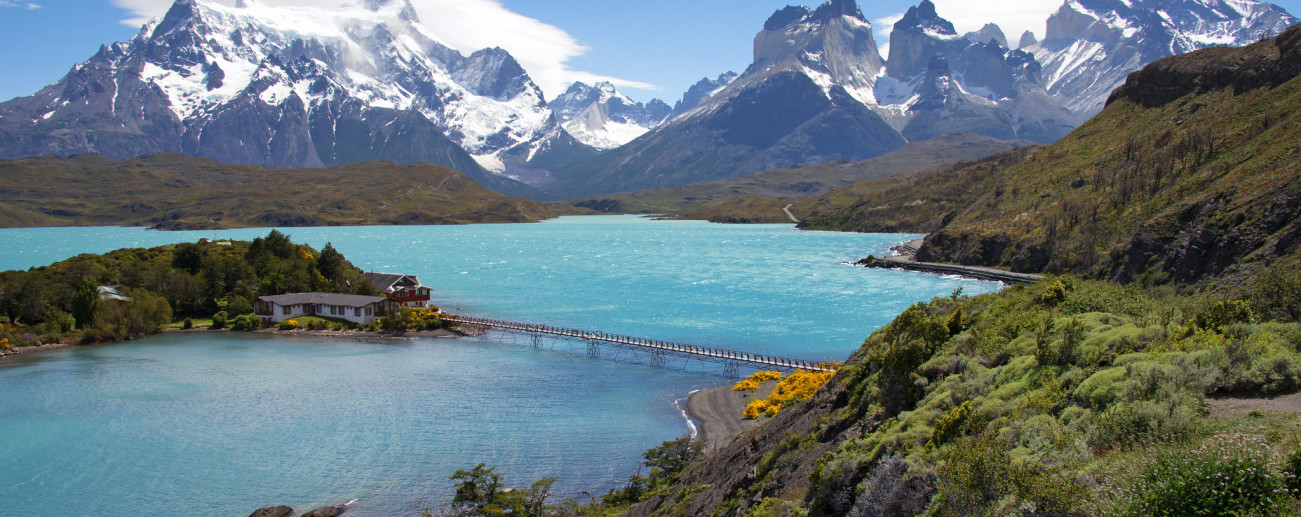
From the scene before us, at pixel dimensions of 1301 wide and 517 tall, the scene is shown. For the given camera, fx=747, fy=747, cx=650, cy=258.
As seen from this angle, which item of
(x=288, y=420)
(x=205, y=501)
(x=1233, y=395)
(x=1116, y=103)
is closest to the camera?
(x=1233, y=395)

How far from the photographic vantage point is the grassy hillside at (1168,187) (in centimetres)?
7306

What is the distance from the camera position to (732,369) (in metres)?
67.2

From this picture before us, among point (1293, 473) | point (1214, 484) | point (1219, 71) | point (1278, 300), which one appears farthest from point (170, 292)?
point (1219, 71)

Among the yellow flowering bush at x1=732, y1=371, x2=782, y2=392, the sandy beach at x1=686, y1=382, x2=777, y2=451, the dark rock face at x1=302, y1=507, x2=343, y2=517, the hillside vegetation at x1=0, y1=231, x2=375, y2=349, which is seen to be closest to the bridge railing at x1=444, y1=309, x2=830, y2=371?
the yellow flowering bush at x1=732, y1=371, x2=782, y2=392

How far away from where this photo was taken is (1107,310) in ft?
74.8

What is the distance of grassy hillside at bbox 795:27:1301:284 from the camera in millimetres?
73062

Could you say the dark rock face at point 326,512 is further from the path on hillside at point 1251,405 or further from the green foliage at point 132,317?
the green foliage at point 132,317

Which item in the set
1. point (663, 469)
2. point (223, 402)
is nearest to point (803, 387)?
point (663, 469)

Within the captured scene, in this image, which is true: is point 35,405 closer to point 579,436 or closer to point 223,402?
point 223,402

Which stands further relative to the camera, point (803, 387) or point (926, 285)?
point (926, 285)

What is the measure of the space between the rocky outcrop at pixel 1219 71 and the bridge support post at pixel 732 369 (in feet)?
313

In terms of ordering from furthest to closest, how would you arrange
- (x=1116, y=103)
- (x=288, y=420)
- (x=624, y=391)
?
(x=1116, y=103) < (x=624, y=391) < (x=288, y=420)

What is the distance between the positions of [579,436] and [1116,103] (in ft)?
494

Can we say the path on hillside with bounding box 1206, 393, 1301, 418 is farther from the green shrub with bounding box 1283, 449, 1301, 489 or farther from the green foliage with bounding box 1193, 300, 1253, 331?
the green foliage with bounding box 1193, 300, 1253, 331
